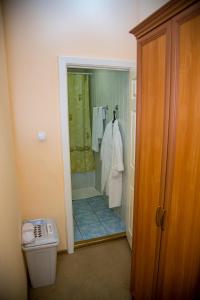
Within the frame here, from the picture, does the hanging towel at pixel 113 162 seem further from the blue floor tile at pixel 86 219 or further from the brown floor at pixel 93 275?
the brown floor at pixel 93 275

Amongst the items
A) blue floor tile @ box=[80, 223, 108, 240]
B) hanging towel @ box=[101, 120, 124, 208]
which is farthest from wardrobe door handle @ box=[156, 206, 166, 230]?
blue floor tile @ box=[80, 223, 108, 240]

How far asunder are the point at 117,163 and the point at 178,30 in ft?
5.88

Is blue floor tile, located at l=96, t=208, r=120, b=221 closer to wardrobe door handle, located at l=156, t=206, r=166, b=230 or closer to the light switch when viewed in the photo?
the light switch

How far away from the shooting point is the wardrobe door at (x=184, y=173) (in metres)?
0.94

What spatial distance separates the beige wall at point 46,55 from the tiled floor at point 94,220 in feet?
2.35

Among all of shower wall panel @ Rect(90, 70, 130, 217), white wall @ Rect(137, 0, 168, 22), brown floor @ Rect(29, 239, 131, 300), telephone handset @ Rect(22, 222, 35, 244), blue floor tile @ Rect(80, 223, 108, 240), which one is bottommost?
brown floor @ Rect(29, 239, 131, 300)

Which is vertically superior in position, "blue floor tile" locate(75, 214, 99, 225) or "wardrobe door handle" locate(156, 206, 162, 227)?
"wardrobe door handle" locate(156, 206, 162, 227)

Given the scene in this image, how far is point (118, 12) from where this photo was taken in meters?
2.02

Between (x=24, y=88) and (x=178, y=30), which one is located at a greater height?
(x=178, y=30)

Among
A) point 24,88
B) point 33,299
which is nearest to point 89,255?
point 33,299

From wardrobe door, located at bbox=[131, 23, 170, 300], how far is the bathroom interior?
110 cm

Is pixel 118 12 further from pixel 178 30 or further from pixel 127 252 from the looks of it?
pixel 127 252

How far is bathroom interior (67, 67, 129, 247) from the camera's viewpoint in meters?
2.61

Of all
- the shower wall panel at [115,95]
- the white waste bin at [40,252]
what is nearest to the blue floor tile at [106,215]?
the shower wall panel at [115,95]
